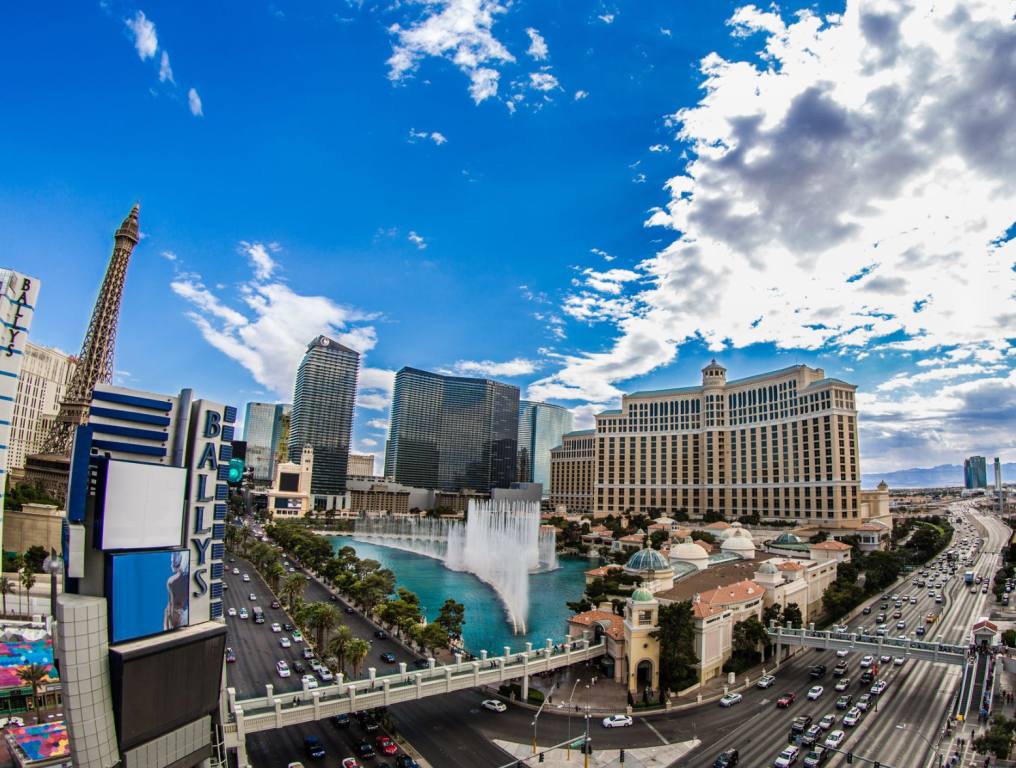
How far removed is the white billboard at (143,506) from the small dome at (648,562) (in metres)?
45.5

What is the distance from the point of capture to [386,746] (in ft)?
109

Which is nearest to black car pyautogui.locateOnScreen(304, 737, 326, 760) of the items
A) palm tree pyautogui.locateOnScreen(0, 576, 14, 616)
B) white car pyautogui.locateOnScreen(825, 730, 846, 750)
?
white car pyautogui.locateOnScreen(825, 730, 846, 750)

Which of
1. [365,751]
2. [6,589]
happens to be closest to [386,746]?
[365,751]

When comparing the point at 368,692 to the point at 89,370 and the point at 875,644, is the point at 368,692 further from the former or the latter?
the point at 89,370

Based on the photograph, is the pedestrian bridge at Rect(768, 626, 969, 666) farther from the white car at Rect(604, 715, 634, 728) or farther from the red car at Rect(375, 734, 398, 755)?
the red car at Rect(375, 734, 398, 755)

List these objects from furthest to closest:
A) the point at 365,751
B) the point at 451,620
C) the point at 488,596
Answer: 1. the point at 488,596
2. the point at 451,620
3. the point at 365,751

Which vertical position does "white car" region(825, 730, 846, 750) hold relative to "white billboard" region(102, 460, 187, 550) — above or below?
below

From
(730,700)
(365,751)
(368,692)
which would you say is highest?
(368,692)

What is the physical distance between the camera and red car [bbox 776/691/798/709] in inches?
1617

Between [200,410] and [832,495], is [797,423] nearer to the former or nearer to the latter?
[832,495]

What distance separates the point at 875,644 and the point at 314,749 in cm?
4316

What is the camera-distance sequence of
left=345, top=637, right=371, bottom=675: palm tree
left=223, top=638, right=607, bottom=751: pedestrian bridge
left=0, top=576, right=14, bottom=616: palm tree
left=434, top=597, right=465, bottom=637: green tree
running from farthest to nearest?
1. left=0, top=576, right=14, bottom=616: palm tree
2. left=434, top=597, right=465, bottom=637: green tree
3. left=345, top=637, right=371, bottom=675: palm tree
4. left=223, top=638, right=607, bottom=751: pedestrian bridge

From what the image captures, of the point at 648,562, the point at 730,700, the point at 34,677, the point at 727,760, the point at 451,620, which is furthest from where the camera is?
the point at 648,562

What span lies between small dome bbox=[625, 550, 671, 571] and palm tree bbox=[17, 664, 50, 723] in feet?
161
